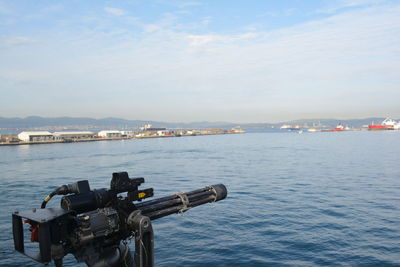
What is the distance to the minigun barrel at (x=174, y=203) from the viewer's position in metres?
4.90

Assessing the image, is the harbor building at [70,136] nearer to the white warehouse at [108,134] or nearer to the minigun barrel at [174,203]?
the white warehouse at [108,134]

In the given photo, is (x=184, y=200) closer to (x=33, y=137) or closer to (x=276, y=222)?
(x=276, y=222)

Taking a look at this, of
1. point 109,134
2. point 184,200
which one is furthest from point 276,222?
point 109,134

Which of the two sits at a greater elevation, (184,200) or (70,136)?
(184,200)

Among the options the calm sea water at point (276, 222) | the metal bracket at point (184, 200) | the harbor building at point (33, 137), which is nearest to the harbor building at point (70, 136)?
the harbor building at point (33, 137)

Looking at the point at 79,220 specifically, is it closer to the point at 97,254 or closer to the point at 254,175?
the point at 97,254

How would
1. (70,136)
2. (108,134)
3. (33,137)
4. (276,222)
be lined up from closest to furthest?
(276,222), (33,137), (70,136), (108,134)

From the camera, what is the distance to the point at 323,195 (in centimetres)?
2491

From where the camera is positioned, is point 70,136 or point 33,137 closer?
point 33,137

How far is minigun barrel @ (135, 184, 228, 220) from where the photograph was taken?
490 cm

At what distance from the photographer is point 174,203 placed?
5.07 metres

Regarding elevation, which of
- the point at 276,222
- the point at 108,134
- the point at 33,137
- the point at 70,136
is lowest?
the point at 276,222

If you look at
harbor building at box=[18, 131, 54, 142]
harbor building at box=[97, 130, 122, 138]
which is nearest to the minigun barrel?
harbor building at box=[18, 131, 54, 142]

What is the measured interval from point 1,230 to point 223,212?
484 inches
